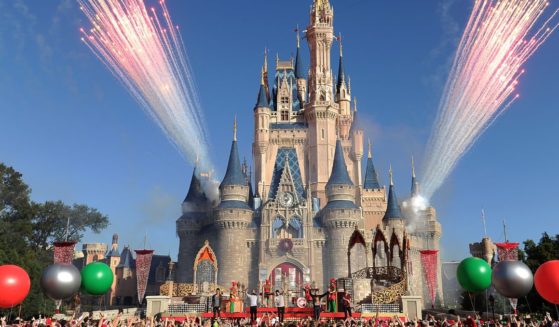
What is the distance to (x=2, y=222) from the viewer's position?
44.2m

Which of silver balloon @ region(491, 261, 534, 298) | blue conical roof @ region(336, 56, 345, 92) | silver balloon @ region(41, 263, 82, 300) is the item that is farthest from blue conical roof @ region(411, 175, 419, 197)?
silver balloon @ region(41, 263, 82, 300)

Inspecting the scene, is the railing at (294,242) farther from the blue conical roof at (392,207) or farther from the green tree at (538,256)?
the green tree at (538,256)

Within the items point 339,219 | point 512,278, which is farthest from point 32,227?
point 512,278

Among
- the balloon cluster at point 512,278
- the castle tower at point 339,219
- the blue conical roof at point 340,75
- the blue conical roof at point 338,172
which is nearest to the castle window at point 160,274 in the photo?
the castle tower at point 339,219

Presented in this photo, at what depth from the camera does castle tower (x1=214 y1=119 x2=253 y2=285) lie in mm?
48594

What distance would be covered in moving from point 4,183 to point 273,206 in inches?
1052

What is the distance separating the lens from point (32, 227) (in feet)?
169

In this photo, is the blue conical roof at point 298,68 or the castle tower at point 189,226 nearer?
the castle tower at point 189,226

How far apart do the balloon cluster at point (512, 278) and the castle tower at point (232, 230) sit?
1303 inches

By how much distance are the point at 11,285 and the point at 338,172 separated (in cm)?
4042

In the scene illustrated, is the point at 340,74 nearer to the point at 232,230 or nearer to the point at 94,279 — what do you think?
the point at 232,230

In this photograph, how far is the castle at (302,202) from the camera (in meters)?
49.2

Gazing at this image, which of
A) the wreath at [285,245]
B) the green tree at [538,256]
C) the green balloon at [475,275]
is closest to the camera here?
the green balloon at [475,275]

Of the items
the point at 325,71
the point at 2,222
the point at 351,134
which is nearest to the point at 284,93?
the point at 325,71
